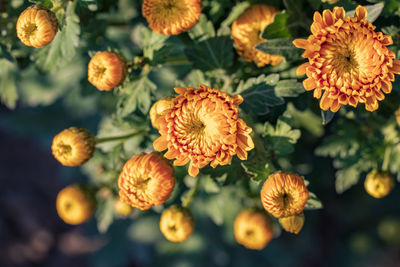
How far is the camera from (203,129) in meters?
1.54

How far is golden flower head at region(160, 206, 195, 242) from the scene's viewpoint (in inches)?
73.0

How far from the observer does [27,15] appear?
1.56 metres

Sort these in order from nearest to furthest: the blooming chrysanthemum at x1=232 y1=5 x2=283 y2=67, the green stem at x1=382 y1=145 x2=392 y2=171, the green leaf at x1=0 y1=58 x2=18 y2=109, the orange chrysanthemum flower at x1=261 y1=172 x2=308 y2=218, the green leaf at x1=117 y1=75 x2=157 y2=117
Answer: the orange chrysanthemum flower at x1=261 y1=172 x2=308 y2=218 < the blooming chrysanthemum at x1=232 y1=5 x2=283 y2=67 < the green leaf at x1=117 y1=75 x2=157 y2=117 < the green stem at x1=382 y1=145 x2=392 y2=171 < the green leaf at x1=0 y1=58 x2=18 y2=109

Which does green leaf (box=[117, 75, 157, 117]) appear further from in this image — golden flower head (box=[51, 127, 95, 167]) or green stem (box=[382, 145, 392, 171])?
green stem (box=[382, 145, 392, 171])

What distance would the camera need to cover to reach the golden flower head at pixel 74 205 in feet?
7.09

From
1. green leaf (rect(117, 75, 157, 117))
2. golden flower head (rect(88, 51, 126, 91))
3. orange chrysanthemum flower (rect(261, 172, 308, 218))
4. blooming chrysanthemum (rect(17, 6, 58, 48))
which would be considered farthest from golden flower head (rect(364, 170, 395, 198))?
blooming chrysanthemum (rect(17, 6, 58, 48))

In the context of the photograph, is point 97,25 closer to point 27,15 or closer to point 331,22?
point 27,15

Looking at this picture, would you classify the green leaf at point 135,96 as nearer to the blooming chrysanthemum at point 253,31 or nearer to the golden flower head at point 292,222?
the blooming chrysanthemum at point 253,31

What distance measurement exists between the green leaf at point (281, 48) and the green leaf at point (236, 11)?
0.89ft

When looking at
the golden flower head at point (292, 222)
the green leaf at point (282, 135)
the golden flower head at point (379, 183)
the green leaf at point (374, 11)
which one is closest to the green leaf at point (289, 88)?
the green leaf at point (282, 135)

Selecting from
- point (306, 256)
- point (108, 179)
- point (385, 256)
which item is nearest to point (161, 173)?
point (108, 179)

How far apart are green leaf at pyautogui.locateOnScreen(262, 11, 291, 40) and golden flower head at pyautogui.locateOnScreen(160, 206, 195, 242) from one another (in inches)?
36.0

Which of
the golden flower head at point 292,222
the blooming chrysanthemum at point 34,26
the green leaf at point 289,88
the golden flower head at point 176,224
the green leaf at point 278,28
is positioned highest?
the blooming chrysanthemum at point 34,26

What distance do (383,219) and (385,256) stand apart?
1.29m
